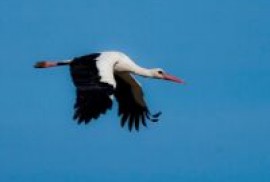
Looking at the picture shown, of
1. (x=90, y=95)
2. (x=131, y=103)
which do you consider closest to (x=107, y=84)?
(x=90, y=95)

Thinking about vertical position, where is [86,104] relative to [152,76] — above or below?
below

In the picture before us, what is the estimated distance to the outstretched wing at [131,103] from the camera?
31391 millimetres

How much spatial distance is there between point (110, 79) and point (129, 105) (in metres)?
3.42

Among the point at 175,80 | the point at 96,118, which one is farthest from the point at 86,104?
the point at 175,80

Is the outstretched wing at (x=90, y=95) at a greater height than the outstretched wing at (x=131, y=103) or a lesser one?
lesser

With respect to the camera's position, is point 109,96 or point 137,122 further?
point 137,122

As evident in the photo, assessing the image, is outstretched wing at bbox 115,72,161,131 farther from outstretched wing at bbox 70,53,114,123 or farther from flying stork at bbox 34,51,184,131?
outstretched wing at bbox 70,53,114,123

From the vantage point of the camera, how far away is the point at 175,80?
104 feet

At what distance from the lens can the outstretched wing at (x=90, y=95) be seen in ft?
89.4

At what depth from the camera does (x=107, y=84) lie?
28.0 metres

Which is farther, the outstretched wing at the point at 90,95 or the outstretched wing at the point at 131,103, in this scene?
the outstretched wing at the point at 131,103

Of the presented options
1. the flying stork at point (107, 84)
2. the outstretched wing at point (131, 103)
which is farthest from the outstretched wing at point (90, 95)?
the outstretched wing at point (131, 103)

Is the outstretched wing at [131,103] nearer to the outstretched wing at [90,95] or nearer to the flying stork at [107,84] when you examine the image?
the flying stork at [107,84]

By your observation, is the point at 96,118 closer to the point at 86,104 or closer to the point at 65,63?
the point at 86,104
